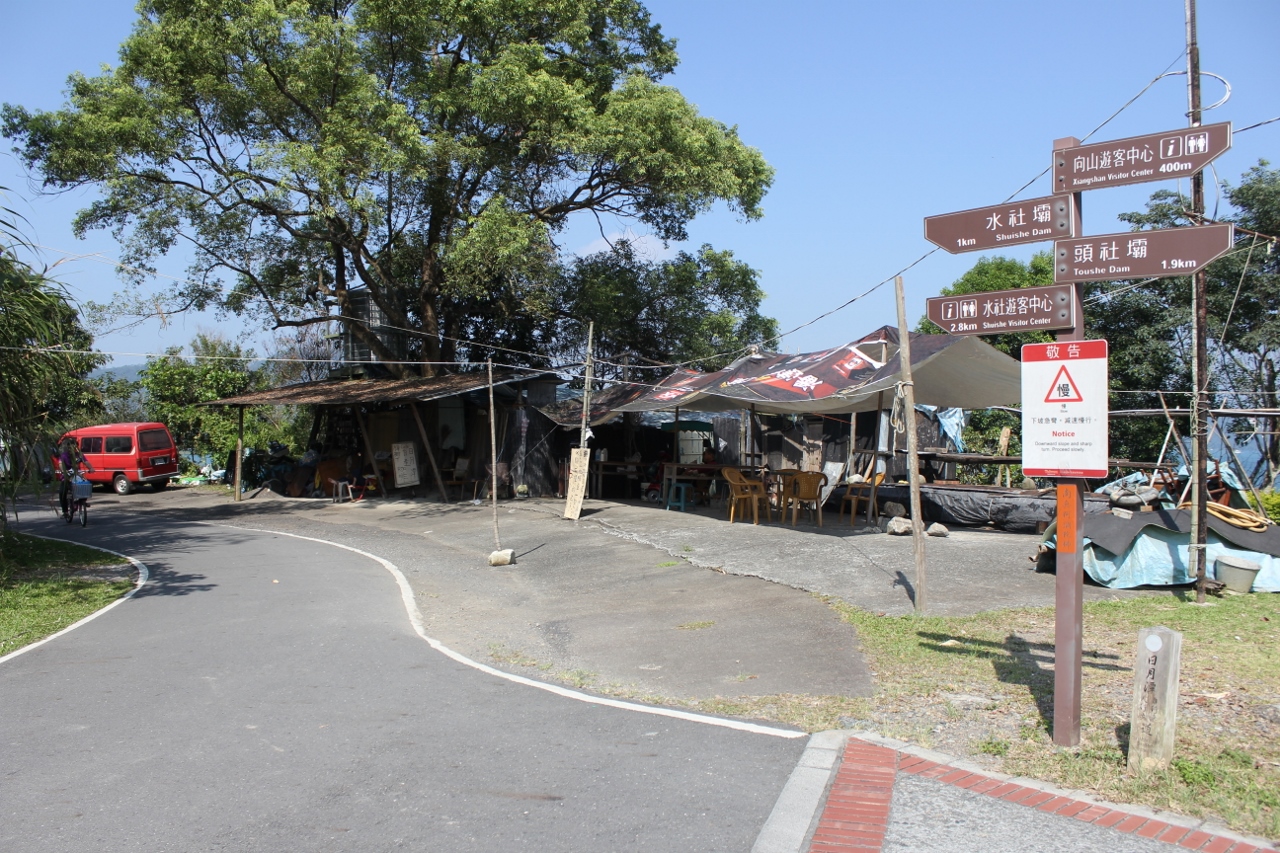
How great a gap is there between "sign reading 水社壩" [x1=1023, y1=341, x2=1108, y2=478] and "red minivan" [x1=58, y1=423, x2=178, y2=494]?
29338 millimetres

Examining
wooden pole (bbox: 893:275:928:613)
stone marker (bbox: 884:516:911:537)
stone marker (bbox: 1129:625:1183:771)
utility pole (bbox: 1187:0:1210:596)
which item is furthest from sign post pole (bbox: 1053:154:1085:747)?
stone marker (bbox: 884:516:911:537)

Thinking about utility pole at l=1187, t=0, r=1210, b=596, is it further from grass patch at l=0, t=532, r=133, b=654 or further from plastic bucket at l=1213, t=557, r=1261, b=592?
grass patch at l=0, t=532, r=133, b=654

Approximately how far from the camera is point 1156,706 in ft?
15.8

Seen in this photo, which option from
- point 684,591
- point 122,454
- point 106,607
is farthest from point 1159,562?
point 122,454

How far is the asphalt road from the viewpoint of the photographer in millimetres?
4293

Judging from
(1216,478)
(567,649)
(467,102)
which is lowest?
(567,649)

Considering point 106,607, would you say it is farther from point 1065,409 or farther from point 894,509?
point 894,509

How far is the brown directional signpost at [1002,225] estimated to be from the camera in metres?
5.75

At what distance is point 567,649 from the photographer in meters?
8.62

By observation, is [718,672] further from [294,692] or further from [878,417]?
[878,417]

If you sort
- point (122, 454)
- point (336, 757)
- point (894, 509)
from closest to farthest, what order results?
1. point (336, 757)
2. point (894, 509)
3. point (122, 454)

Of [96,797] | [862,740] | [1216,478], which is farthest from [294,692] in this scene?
[1216,478]

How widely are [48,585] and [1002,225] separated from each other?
12.2 metres

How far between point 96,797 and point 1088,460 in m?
5.86
